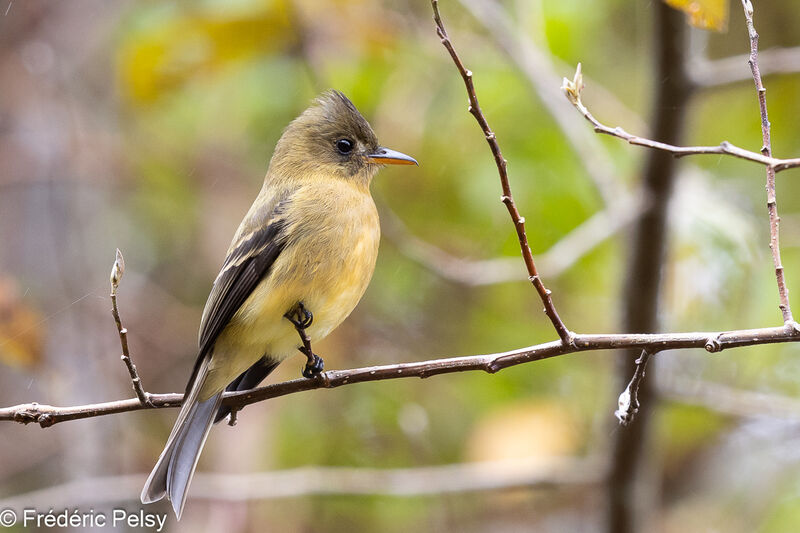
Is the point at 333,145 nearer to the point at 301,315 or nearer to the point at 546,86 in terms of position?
the point at 301,315

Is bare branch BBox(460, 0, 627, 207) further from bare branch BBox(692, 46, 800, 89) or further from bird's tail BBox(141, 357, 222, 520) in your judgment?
bird's tail BBox(141, 357, 222, 520)

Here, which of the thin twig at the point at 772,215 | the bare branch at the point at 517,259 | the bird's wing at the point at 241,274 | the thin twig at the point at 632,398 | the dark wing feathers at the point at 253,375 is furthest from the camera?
the bare branch at the point at 517,259

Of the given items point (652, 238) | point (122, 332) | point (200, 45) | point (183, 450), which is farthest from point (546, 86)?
point (122, 332)

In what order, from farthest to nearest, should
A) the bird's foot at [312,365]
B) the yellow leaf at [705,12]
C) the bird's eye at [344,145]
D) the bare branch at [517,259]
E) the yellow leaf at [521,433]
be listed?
1. the yellow leaf at [521,433]
2. the bare branch at [517,259]
3. the bird's eye at [344,145]
4. the bird's foot at [312,365]
5. the yellow leaf at [705,12]

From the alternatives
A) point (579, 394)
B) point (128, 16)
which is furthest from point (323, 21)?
point (579, 394)

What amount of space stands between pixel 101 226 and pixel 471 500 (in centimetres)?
300

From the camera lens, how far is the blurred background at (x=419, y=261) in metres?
4.24

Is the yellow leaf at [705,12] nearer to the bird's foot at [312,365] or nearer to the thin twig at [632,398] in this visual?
the thin twig at [632,398]

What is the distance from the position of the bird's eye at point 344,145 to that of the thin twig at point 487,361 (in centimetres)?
127

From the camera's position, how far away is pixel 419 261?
4113 mm

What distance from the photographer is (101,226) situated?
20.3ft

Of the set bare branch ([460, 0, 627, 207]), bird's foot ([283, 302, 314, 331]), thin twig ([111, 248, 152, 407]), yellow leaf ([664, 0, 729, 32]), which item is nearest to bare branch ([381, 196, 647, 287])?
bare branch ([460, 0, 627, 207])

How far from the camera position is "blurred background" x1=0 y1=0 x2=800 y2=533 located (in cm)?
424

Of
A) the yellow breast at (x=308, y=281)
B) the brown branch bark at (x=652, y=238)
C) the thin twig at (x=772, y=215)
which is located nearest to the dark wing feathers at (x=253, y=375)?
the yellow breast at (x=308, y=281)
